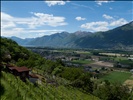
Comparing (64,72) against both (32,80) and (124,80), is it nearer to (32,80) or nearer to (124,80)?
(32,80)

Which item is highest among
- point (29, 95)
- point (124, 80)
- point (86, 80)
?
point (29, 95)

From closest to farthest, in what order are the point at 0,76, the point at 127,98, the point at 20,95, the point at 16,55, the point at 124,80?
the point at 20,95 → the point at 0,76 → the point at 127,98 → the point at 16,55 → the point at 124,80

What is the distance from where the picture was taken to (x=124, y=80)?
6786 inches

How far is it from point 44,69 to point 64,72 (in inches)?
450

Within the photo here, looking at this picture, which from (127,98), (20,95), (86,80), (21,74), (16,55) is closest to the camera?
(20,95)

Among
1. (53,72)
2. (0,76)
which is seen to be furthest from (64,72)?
(0,76)

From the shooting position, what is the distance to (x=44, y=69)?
117188 mm

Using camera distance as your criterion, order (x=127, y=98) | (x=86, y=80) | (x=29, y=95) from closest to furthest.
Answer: (x=29, y=95) → (x=127, y=98) → (x=86, y=80)

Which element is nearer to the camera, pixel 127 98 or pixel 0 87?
pixel 0 87

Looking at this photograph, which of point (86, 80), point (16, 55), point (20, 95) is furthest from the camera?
point (16, 55)

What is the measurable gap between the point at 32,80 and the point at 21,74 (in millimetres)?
4004

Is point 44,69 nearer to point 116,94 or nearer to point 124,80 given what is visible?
point 116,94

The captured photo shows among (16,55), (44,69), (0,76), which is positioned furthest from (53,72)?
(0,76)

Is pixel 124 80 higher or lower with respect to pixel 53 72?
lower
